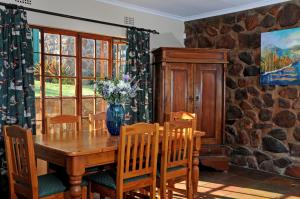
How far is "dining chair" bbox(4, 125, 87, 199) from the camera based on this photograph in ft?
7.70

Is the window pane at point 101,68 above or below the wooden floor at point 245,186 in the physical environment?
above

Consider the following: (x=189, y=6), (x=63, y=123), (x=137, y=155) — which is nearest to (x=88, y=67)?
(x=63, y=123)

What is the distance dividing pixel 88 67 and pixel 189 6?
5.95ft

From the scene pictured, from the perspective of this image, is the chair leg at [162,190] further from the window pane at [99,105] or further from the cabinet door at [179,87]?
the window pane at [99,105]

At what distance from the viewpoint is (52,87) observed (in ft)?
13.8

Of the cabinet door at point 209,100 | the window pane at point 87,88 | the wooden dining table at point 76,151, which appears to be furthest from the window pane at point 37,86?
the cabinet door at point 209,100

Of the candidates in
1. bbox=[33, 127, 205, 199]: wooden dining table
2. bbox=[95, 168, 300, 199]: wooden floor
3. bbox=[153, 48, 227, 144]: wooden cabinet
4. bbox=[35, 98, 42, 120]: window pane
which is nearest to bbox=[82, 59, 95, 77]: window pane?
bbox=[35, 98, 42, 120]: window pane

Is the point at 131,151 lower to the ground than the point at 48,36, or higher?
lower

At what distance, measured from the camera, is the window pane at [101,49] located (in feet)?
15.2

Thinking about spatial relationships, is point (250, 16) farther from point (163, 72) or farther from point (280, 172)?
point (280, 172)

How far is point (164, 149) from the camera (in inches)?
114

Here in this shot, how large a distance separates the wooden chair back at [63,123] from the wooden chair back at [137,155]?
3.16 feet

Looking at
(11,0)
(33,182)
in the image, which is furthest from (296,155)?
(11,0)

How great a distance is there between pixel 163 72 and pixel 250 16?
5.21 ft
